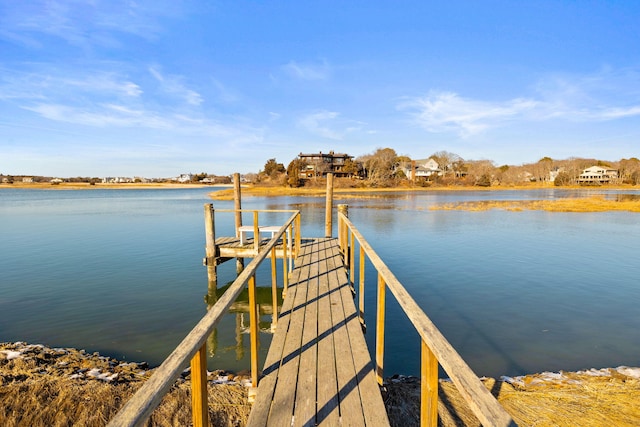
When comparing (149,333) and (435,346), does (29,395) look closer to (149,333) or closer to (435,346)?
→ (149,333)

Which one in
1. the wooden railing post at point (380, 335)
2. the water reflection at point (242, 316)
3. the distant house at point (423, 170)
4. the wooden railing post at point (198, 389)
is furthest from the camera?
the distant house at point (423, 170)

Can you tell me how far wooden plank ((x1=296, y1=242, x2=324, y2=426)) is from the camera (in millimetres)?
2725

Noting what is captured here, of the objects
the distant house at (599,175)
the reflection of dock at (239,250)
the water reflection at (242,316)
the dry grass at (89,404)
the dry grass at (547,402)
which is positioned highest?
the distant house at (599,175)

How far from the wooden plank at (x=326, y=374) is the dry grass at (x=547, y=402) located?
1.35 m

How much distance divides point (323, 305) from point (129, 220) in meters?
28.1

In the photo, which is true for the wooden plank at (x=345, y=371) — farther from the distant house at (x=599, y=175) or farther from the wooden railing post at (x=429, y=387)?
the distant house at (x=599, y=175)

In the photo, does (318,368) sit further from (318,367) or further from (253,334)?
(253,334)

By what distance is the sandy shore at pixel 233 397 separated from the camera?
426 cm

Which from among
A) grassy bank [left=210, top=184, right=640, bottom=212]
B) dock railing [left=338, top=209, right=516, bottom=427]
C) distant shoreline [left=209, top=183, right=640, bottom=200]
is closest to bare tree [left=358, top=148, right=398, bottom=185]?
distant shoreline [left=209, top=183, right=640, bottom=200]

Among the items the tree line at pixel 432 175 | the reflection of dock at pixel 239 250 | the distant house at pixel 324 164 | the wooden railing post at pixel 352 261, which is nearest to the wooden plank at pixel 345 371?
the wooden railing post at pixel 352 261

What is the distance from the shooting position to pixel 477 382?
162 centimetres

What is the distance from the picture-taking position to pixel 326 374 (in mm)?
3332

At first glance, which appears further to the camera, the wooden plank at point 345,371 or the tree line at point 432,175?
the tree line at point 432,175

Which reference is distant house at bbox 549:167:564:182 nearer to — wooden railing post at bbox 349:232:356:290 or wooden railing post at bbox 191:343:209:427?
wooden railing post at bbox 349:232:356:290
